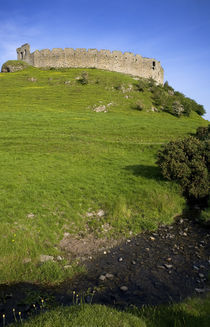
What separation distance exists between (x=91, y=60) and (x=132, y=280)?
87072 mm

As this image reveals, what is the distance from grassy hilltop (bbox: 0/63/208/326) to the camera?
1006 cm

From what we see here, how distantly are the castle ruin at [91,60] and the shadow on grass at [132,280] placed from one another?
275ft

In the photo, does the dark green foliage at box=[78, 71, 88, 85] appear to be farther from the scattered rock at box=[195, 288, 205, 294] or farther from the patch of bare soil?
the scattered rock at box=[195, 288, 205, 294]

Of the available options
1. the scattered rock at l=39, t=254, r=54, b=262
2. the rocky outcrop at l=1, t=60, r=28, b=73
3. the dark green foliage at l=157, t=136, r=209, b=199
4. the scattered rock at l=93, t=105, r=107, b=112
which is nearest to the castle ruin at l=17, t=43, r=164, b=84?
the rocky outcrop at l=1, t=60, r=28, b=73

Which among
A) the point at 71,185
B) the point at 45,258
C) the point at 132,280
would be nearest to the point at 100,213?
the point at 71,185

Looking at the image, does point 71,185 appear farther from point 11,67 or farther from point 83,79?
point 11,67

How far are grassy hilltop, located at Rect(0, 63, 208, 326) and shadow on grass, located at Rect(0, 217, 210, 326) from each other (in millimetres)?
649

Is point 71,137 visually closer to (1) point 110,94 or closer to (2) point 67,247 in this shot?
(2) point 67,247

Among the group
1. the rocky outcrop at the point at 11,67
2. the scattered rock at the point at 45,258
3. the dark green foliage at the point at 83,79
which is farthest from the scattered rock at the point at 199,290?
the rocky outcrop at the point at 11,67

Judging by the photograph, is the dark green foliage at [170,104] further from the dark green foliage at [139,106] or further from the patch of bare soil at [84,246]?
the patch of bare soil at [84,246]

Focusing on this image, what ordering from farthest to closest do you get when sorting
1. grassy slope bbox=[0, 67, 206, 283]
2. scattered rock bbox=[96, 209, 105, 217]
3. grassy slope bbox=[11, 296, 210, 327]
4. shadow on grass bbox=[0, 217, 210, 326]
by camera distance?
1. scattered rock bbox=[96, 209, 105, 217]
2. grassy slope bbox=[0, 67, 206, 283]
3. shadow on grass bbox=[0, 217, 210, 326]
4. grassy slope bbox=[11, 296, 210, 327]

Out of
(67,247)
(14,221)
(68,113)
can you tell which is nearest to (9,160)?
(14,221)

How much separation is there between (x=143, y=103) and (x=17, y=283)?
168 ft

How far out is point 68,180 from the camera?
59.4 feet
